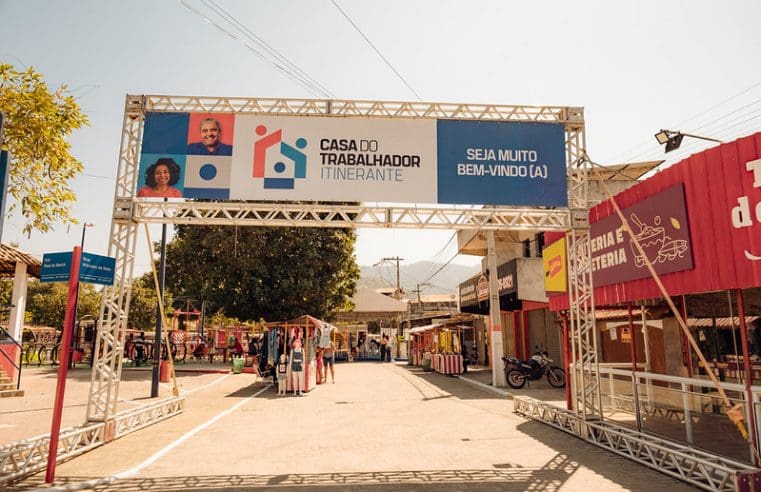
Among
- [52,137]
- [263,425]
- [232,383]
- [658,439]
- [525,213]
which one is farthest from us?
[232,383]

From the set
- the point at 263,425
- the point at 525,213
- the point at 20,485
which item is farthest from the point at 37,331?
the point at 525,213

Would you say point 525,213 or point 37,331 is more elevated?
point 525,213

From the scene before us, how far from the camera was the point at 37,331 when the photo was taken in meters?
34.8

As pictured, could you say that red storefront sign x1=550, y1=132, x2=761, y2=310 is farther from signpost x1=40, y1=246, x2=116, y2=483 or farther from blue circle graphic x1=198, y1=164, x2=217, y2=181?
signpost x1=40, y1=246, x2=116, y2=483

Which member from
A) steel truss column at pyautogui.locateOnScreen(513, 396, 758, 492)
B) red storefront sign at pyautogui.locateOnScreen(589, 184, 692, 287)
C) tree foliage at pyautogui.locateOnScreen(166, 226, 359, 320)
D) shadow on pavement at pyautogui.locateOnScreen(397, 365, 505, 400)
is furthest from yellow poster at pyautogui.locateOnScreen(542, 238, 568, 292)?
tree foliage at pyautogui.locateOnScreen(166, 226, 359, 320)

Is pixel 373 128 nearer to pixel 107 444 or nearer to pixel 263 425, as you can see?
pixel 263 425

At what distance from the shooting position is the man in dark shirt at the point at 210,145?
32.2ft

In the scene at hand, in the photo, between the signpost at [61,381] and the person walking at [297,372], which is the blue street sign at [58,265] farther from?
the person walking at [297,372]

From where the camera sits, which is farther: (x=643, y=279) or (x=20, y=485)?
(x=643, y=279)

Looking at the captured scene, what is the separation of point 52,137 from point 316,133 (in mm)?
4657

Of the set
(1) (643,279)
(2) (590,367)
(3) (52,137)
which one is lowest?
(2) (590,367)

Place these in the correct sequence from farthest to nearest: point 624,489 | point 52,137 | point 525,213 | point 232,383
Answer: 1. point 232,383
2. point 525,213
3. point 52,137
4. point 624,489

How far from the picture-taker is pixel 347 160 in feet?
32.3

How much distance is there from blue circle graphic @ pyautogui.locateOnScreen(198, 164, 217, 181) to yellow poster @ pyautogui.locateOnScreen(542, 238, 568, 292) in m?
8.38
